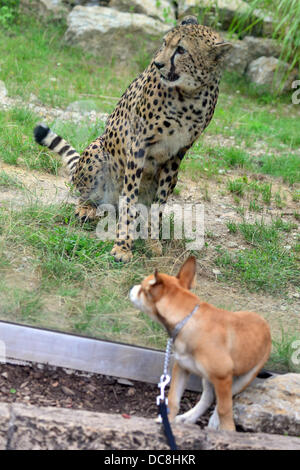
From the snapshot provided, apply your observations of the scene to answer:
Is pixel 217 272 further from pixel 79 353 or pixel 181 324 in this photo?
pixel 181 324

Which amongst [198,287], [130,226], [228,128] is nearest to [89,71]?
[228,128]

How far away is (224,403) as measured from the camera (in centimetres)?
192

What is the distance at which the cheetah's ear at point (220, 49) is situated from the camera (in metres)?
2.79

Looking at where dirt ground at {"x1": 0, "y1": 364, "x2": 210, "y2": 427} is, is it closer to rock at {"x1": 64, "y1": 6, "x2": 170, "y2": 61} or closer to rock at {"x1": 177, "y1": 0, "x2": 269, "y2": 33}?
rock at {"x1": 64, "y1": 6, "x2": 170, "y2": 61}

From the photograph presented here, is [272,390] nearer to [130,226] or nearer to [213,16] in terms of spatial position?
[130,226]

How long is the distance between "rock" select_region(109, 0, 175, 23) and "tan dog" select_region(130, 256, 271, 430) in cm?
556

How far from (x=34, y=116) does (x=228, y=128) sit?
71.2 inches

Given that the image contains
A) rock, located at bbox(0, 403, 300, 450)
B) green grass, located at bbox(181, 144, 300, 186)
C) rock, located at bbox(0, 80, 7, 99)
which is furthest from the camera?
rock, located at bbox(0, 80, 7, 99)

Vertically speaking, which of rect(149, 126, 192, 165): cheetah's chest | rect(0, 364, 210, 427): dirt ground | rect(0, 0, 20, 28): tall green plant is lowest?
rect(0, 364, 210, 427): dirt ground

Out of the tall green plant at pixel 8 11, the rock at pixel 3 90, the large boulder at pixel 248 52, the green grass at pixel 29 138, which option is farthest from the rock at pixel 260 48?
the rock at pixel 3 90

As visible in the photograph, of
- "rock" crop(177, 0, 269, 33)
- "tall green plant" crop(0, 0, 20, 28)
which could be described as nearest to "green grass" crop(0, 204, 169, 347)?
"tall green plant" crop(0, 0, 20, 28)

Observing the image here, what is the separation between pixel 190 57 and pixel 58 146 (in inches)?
49.8

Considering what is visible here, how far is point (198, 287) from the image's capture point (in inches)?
103

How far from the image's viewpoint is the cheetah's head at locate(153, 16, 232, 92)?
9.25 ft
